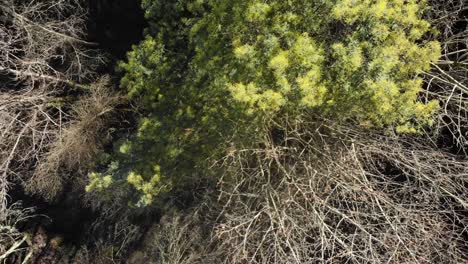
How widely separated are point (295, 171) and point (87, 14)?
397cm

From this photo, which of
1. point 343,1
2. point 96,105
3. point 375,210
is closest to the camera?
point 343,1

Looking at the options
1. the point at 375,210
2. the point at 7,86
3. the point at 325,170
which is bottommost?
the point at 375,210

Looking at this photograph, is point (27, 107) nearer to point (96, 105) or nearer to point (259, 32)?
point (96, 105)

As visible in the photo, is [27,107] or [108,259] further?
[108,259]

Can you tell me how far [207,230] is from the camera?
5.90 metres

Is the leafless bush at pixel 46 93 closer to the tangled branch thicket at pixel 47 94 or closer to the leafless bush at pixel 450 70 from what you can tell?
the tangled branch thicket at pixel 47 94

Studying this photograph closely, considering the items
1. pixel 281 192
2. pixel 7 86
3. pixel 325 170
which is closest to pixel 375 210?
pixel 325 170

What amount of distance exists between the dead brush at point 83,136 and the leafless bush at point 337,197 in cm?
236

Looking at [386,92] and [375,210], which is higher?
[386,92]

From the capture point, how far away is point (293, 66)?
13.4ft

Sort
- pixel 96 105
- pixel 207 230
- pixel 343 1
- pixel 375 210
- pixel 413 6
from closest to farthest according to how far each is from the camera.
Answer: pixel 343 1 < pixel 413 6 < pixel 375 210 < pixel 207 230 < pixel 96 105

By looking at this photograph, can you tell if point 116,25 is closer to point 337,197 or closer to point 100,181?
point 100,181

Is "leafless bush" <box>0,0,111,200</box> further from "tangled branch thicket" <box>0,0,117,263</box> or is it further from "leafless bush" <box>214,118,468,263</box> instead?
"leafless bush" <box>214,118,468,263</box>

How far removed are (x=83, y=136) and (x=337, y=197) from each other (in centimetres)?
380
